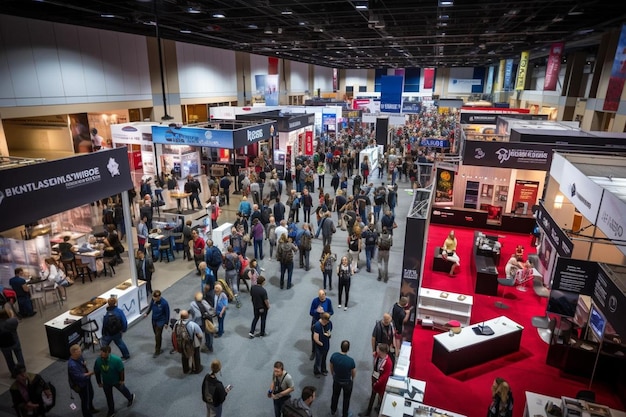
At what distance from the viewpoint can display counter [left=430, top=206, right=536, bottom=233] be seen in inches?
568

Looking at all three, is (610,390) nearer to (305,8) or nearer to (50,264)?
(50,264)

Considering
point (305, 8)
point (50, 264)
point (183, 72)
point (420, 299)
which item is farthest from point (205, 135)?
point (183, 72)

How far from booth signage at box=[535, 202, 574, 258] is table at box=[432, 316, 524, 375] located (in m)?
1.69

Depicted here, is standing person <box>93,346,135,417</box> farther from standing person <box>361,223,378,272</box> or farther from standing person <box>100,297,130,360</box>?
standing person <box>361,223,378,272</box>

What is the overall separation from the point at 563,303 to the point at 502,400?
9.00ft

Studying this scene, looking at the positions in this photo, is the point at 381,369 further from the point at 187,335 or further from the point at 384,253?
the point at 384,253

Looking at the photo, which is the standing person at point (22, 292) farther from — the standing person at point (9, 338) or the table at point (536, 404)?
the table at point (536, 404)

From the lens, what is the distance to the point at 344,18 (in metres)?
16.2

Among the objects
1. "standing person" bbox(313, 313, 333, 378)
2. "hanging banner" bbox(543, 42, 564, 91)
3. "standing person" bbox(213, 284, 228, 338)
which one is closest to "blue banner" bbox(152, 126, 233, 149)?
"standing person" bbox(213, 284, 228, 338)

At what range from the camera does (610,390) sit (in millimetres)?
6734

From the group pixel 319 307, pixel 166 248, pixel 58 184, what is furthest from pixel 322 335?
pixel 166 248

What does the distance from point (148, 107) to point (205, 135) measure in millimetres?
10668

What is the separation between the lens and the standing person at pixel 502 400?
5.11 m

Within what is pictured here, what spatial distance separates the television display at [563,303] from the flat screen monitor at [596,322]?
47 cm
